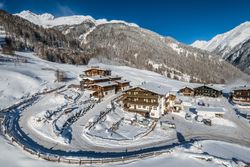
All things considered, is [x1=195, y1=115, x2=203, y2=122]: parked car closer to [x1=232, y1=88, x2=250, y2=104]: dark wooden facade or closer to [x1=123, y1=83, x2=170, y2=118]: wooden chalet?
[x1=123, y1=83, x2=170, y2=118]: wooden chalet

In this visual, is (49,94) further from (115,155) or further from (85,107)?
(115,155)

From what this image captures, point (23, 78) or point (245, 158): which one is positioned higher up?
point (23, 78)

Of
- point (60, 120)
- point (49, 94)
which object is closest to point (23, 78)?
point (49, 94)

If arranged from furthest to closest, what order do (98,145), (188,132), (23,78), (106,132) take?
(23,78) → (188,132) → (106,132) → (98,145)

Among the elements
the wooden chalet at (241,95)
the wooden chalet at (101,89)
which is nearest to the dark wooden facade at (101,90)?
the wooden chalet at (101,89)

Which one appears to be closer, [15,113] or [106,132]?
[106,132]

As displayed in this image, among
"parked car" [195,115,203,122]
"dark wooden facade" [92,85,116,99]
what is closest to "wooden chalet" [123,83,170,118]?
"parked car" [195,115,203,122]

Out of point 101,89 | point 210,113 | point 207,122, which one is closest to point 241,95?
point 210,113
